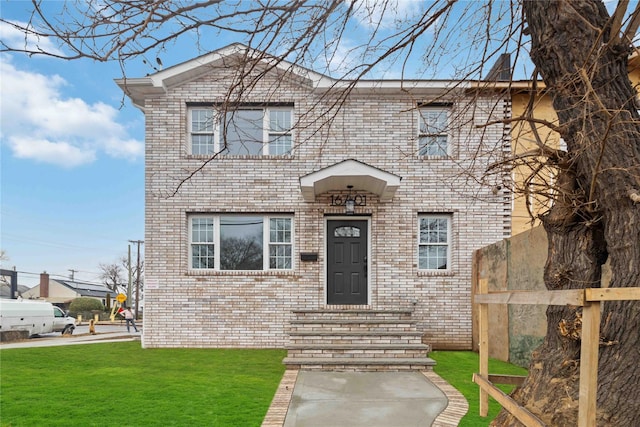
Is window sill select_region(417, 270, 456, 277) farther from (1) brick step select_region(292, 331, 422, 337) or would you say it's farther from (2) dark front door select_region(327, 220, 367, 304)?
(1) brick step select_region(292, 331, 422, 337)

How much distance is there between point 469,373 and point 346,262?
11.7ft

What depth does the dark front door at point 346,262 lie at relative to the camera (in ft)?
29.7

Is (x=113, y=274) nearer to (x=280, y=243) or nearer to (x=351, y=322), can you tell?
(x=280, y=243)

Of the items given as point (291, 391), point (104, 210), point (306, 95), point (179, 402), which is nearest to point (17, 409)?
point (179, 402)

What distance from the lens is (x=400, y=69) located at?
4.48 metres

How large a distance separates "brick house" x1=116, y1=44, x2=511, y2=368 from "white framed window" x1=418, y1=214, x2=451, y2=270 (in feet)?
0.08

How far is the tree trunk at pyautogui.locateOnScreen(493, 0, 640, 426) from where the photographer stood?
107 inches

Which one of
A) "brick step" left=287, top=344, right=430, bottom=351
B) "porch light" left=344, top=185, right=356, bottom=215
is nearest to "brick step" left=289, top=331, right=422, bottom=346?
"brick step" left=287, top=344, right=430, bottom=351

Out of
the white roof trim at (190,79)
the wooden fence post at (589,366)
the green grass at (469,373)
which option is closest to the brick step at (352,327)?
the green grass at (469,373)

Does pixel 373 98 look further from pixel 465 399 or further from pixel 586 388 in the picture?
pixel 586 388

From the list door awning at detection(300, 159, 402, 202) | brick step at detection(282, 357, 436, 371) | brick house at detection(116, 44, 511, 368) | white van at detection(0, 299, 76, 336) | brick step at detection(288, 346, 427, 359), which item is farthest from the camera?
white van at detection(0, 299, 76, 336)

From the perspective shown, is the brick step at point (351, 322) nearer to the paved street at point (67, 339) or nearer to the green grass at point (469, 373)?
the green grass at point (469, 373)

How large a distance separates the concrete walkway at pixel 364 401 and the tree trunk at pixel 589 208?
4.11 feet

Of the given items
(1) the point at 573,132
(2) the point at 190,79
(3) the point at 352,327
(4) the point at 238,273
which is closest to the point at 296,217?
(4) the point at 238,273
